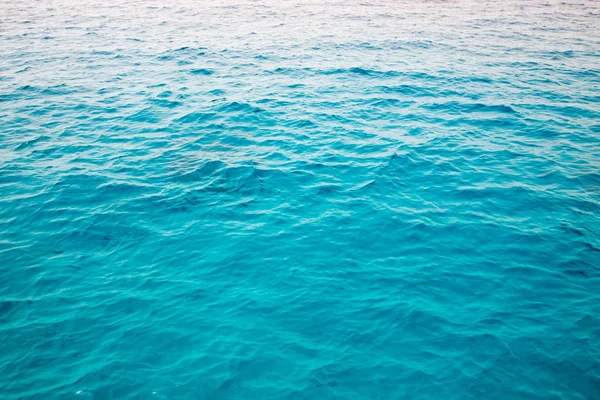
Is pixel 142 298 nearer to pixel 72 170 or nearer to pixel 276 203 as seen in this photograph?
pixel 276 203

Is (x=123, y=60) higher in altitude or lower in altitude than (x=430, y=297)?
higher

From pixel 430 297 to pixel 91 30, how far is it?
4388cm

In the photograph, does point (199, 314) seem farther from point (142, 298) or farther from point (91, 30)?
point (91, 30)

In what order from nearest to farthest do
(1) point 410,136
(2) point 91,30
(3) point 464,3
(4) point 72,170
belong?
(4) point 72,170 → (1) point 410,136 → (2) point 91,30 → (3) point 464,3

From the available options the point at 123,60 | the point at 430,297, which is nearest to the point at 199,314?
the point at 430,297

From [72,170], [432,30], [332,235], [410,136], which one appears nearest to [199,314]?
[332,235]

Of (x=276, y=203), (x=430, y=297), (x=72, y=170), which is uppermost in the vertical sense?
(x=72, y=170)

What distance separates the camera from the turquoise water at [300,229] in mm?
11016

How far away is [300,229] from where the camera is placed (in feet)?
51.9

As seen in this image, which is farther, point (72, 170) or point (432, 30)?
point (432, 30)

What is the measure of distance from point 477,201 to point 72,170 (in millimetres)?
18661

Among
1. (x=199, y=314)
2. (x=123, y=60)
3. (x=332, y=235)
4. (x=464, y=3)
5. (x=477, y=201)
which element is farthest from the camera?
(x=464, y=3)

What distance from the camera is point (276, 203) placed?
17.3 metres

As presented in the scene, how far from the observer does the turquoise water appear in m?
11.0
